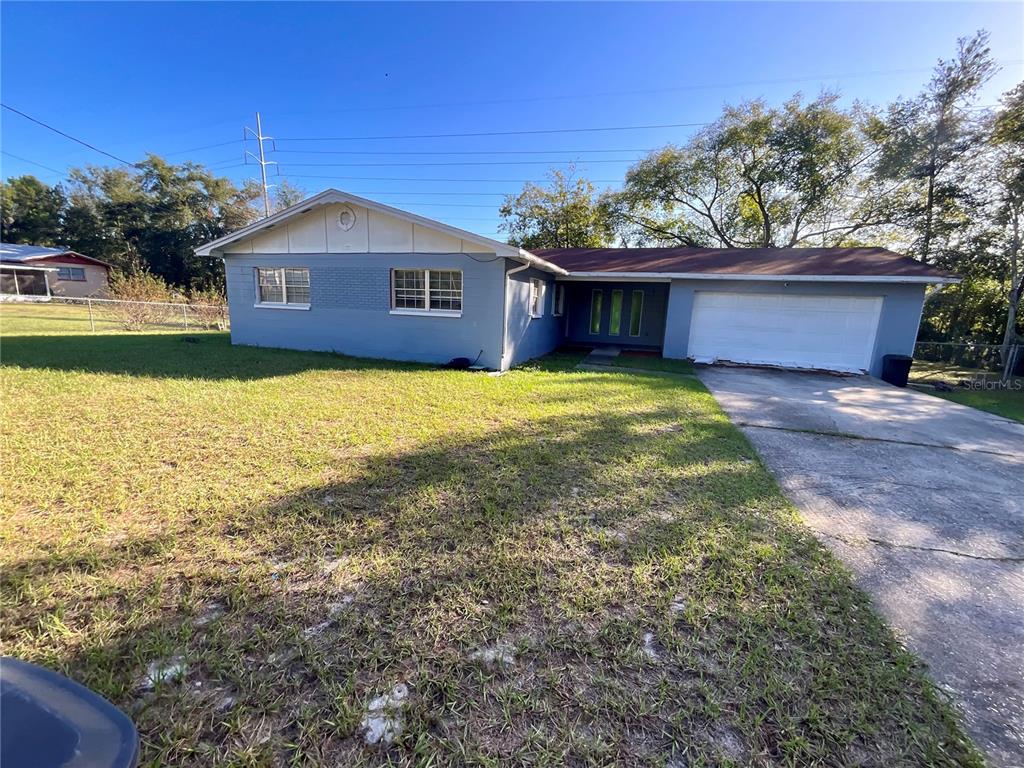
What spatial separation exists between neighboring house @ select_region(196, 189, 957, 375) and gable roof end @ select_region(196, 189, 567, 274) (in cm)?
3

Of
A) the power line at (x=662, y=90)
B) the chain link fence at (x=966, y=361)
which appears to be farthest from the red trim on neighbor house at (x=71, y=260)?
the chain link fence at (x=966, y=361)

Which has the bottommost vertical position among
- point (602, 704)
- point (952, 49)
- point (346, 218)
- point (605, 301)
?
point (602, 704)

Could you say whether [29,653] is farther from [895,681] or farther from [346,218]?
[346,218]

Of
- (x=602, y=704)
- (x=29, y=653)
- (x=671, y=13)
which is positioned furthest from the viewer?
(x=671, y=13)

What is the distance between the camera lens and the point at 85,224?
35875 mm

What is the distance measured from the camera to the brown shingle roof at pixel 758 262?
10.8 metres

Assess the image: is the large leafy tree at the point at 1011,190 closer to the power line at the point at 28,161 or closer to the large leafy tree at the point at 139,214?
the large leafy tree at the point at 139,214

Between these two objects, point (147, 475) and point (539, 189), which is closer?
point (147, 475)

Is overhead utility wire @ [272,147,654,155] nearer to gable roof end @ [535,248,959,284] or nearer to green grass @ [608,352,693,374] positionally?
gable roof end @ [535,248,959,284]

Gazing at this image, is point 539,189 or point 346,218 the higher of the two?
point 539,189

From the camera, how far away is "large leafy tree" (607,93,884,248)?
20.5 metres

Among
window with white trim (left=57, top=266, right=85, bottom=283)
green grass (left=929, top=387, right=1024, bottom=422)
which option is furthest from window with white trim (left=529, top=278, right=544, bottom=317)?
window with white trim (left=57, top=266, right=85, bottom=283)

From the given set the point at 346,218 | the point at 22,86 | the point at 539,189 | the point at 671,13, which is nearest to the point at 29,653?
the point at 346,218

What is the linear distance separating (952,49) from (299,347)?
24.9m
